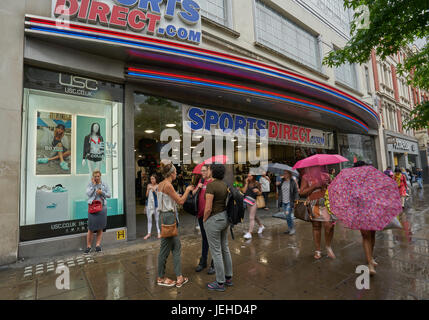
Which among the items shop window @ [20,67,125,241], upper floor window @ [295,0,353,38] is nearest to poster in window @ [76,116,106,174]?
shop window @ [20,67,125,241]

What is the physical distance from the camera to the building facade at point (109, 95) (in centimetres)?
492

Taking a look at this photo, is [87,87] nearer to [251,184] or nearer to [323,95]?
[251,184]

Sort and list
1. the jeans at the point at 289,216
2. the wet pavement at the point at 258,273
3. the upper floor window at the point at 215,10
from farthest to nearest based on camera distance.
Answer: the upper floor window at the point at 215,10, the jeans at the point at 289,216, the wet pavement at the point at 258,273

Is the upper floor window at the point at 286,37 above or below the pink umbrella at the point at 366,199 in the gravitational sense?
above

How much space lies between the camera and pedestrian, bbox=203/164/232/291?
316 cm

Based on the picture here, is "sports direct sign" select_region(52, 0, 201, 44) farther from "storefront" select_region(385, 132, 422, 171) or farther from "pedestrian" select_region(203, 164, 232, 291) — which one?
"storefront" select_region(385, 132, 422, 171)

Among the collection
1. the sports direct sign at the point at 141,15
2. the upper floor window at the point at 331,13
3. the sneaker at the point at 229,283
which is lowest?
the sneaker at the point at 229,283

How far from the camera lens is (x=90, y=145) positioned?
236 inches

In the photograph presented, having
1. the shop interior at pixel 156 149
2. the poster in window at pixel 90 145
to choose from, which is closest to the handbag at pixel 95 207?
the poster in window at pixel 90 145

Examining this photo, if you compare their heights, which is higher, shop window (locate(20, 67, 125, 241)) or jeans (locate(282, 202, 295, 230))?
shop window (locate(20, 67, 125, 241))

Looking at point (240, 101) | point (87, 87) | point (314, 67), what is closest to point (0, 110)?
point (87, 87)

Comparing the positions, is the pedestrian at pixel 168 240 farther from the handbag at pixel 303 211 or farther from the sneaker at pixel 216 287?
the handbag at pixel 303 211

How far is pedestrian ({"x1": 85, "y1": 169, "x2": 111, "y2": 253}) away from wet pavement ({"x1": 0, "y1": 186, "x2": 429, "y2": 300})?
0.39 m

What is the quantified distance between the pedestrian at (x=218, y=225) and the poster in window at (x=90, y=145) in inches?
165
